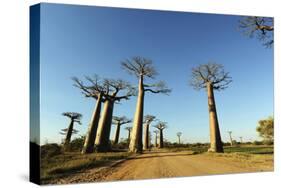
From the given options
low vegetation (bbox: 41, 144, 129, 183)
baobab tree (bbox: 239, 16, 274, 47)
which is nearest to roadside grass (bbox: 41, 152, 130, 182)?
low vegetation (bbox: 41, 144, 129, 183)

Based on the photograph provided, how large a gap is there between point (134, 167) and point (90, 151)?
0.80 meters

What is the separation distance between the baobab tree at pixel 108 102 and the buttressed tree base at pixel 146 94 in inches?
0.7

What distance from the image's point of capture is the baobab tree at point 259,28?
973cm

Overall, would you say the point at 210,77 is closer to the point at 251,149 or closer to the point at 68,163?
the point at 251,149

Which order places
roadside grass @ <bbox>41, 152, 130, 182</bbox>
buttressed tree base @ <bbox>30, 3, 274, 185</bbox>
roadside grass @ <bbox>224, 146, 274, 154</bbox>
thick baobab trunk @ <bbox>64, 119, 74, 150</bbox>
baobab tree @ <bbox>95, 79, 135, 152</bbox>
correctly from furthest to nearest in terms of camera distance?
roadside grass @ <bbox>224, 146, 274, 154</bbox>
baobab tree @ <bbox>95, 79, 135, 152</bbox>
thick baobab trunk @ <bbox>64, 119, 74, 150</bbox>
buttressed tree base @ <bbox>30, 3, 274, 185</bbox>
roadside grass @ <bbox>41, 152, 130, 182</bbox>

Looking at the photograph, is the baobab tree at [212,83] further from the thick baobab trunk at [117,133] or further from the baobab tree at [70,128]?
the baobab tree at [70,128]

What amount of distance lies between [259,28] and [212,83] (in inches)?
55.7

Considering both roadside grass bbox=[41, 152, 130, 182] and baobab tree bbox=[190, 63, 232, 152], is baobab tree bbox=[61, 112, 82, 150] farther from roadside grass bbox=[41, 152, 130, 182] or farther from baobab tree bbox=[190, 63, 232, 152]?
baobab tree bbox=[190, 63, 232, 152]

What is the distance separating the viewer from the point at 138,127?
8.99m

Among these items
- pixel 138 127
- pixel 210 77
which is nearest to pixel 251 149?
pixel 210 77

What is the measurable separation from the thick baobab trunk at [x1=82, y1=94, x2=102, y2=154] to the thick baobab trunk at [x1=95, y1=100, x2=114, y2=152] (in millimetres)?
92

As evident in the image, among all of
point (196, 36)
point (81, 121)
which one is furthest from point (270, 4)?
point (81, 121)

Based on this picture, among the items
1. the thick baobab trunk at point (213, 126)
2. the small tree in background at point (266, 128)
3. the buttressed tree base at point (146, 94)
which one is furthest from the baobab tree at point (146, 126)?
the small tree in background at point (266, 128)

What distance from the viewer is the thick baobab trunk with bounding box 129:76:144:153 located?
884 centimetres
